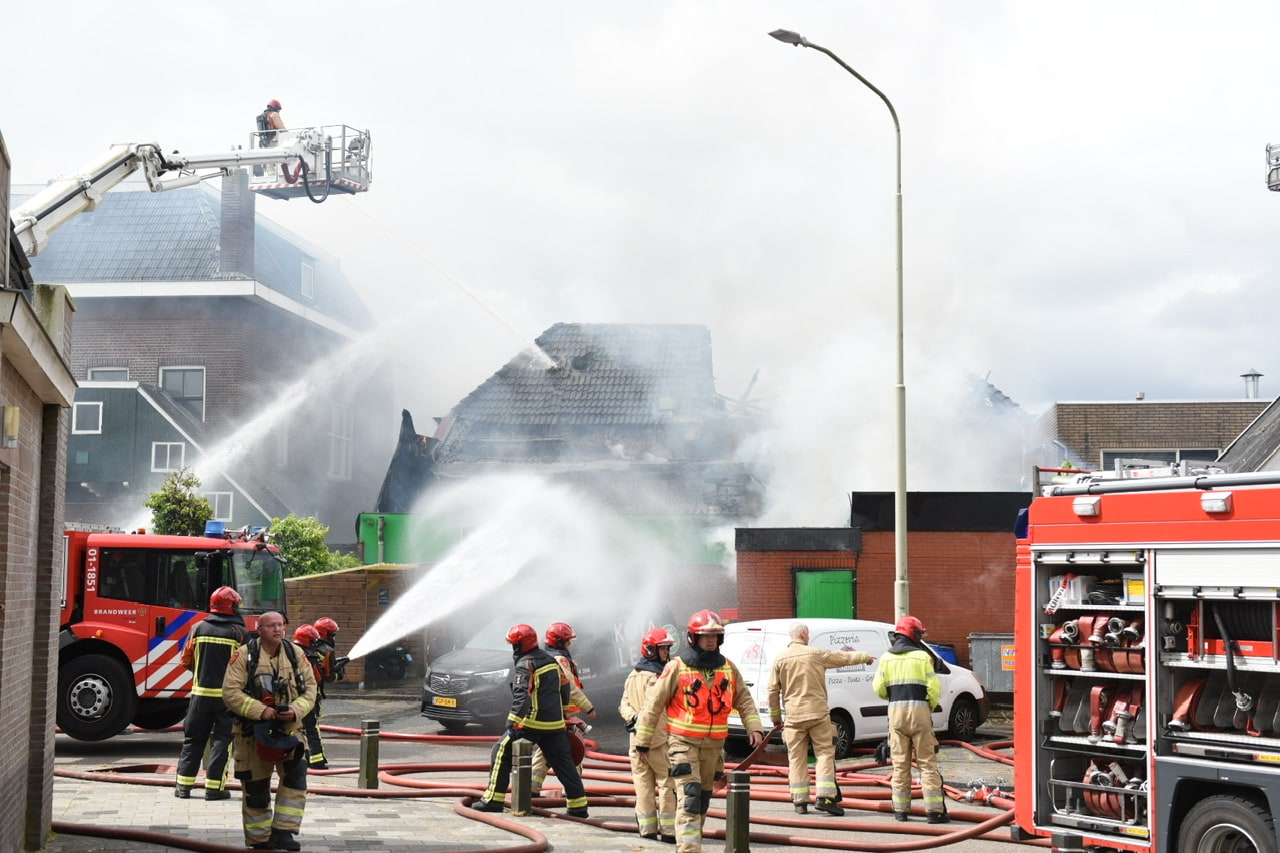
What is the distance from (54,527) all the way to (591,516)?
1685 centimetres

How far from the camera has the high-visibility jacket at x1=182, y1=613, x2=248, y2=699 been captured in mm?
10352

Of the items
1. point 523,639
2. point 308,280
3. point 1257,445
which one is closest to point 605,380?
point 308,280

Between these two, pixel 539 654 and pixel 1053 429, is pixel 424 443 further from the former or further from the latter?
pixel 539 654

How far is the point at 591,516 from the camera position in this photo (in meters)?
25.2

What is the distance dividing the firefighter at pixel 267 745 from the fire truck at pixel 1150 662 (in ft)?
14.7

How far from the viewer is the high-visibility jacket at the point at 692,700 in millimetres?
8633

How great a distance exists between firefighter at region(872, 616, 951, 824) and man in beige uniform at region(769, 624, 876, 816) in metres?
0.26

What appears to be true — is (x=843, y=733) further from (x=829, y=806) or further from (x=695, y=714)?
(x=695, y=714)

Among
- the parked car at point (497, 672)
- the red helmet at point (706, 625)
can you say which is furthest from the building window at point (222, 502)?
the red helmet at point (706, 625)

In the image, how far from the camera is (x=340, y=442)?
41.0m

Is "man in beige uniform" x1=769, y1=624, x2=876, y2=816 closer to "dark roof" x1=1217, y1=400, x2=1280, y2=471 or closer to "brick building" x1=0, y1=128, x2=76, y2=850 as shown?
"brick building" x1=0, y1=128, x2=76, y2=850

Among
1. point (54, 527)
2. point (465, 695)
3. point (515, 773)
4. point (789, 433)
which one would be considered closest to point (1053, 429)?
point (789, 433)

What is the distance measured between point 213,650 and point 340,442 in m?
31.2

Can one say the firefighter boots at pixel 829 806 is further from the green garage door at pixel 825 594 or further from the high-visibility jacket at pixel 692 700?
the green garage door at pixel 825 594
